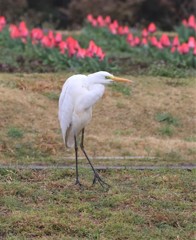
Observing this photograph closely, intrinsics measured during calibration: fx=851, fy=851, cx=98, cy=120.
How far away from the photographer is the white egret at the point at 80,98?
8359mm

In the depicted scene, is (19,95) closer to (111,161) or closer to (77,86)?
(111,161)

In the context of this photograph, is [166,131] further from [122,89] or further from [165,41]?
[165,41]

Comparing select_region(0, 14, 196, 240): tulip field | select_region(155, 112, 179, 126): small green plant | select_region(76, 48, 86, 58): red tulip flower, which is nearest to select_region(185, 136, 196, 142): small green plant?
select_region(0, 14, 196, 240): tulip field

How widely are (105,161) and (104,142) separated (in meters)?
1.12

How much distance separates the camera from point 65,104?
28.3ft

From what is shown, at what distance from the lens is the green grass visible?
279 inches

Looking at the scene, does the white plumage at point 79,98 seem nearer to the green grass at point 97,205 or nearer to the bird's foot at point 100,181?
the bird's foot at point 100,181

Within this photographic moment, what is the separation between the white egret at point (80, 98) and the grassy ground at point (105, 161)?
0.57 m

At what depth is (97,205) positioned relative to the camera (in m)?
7.84

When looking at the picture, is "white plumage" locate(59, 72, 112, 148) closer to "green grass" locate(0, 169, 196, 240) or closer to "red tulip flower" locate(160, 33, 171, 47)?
"green grass" locate(0, 169, 196, 240)

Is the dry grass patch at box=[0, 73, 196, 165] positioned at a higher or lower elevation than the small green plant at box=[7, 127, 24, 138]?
lower

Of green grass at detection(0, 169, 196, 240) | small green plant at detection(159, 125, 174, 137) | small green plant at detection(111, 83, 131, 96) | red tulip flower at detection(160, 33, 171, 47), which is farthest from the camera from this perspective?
red tulip flower at detection(160, 33, 171, 47)

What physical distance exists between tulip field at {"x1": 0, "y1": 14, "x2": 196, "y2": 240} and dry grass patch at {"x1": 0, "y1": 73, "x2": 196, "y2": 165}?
0.02m

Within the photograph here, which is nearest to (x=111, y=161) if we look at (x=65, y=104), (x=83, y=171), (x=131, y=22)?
(x=83, y=171)
